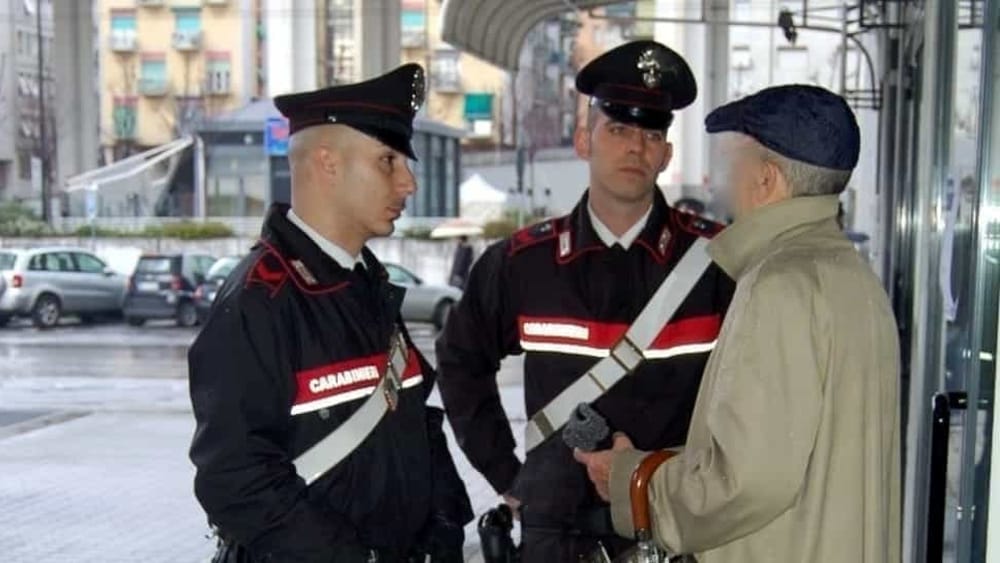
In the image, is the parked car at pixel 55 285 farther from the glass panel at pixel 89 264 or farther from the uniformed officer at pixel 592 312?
the uniformed officer at pixel 592 312

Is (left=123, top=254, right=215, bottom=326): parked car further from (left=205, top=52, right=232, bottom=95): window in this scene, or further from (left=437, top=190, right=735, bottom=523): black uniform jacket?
(left=205, top=52, right=232, bottom=95): window

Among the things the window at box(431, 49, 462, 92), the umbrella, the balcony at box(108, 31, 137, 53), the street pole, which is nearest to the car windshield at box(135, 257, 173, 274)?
the umbrella

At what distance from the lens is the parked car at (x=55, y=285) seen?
2097 cm

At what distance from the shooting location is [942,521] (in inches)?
97.4

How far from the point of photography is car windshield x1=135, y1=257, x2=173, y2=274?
69.8 feet

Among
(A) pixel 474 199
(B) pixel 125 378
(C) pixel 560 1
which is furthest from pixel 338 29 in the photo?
(C) pixel 560 1

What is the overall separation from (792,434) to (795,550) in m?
0.25

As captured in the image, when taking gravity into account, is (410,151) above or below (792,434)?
above

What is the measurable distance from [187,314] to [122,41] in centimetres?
3666

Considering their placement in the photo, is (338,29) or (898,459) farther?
(338,29)

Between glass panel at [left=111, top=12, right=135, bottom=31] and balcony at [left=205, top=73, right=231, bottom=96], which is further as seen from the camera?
glass panel at [left=111, top=12, right=135, bottom=31]

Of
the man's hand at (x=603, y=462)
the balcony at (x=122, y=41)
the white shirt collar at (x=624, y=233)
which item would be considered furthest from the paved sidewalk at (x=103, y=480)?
the balcony at (x=122, y=41)

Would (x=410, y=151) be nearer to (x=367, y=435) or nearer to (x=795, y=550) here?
(x=367, y=435)

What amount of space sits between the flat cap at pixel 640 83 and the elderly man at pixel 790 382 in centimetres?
90
